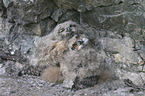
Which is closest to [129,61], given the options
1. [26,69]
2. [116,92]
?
[116,92]

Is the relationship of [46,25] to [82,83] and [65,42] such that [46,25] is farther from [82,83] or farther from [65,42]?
[82,83]

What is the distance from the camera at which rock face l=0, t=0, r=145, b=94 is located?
10.7 feet

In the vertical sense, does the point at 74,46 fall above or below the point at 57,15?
below

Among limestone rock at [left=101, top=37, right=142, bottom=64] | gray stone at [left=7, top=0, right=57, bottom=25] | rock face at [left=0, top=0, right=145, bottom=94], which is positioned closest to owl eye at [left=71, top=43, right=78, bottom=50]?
rock face at [left=0, top=0, right=145, bottom=94]

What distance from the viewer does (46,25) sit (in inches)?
175

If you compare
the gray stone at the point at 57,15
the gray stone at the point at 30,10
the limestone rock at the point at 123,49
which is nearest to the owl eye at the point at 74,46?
the limestone rock at the point at 123,49

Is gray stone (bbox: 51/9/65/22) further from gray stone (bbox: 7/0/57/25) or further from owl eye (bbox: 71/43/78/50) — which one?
owl eye (bbox: 71/43/78/50)

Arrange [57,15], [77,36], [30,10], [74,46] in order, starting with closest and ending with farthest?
1. [74,46]
2. [77,36]
3. [30,10]
4. [57,15]

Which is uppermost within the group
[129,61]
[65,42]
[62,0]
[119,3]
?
[62,0]

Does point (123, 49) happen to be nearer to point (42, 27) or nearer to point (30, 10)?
point (42, 27)

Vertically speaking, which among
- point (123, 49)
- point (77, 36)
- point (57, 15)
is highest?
point (57, 15)

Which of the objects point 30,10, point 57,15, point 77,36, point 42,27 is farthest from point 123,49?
point 30,10

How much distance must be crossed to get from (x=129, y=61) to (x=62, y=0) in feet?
7.64

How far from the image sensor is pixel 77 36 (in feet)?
12.5
